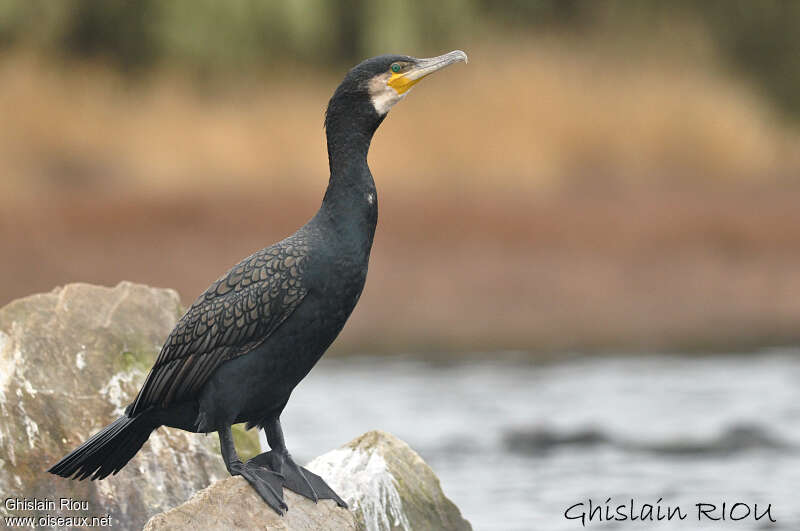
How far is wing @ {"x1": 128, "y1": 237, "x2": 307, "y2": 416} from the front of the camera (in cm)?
618

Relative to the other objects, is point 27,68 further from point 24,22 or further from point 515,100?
point 515,100

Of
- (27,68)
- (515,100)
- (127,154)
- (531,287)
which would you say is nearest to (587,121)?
(515,100)

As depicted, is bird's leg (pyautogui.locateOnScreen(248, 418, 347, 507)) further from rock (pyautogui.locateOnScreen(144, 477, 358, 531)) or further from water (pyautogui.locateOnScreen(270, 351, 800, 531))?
water (pyautogui.locateOnScreen(270, 351, 800, 531))

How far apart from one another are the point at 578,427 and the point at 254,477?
21.2ft

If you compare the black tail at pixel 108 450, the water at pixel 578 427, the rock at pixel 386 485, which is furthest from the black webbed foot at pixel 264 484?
the water at pixel 578 427

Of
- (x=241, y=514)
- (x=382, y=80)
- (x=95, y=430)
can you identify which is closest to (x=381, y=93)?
(x=382, y=80)

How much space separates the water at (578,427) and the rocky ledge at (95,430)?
176 cm

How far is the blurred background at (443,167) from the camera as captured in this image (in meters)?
17.2

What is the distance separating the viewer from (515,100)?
1827 centimetres

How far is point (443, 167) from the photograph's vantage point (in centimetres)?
1803

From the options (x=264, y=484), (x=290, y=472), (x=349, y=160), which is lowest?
(x=264, y=484)

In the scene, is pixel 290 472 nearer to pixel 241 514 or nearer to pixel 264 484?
pixel 264 484

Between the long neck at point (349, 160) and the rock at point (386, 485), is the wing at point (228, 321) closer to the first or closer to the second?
the long neck at point (349, 160)

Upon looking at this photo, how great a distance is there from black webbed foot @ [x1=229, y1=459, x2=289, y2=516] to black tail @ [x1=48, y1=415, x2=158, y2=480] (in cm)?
50
